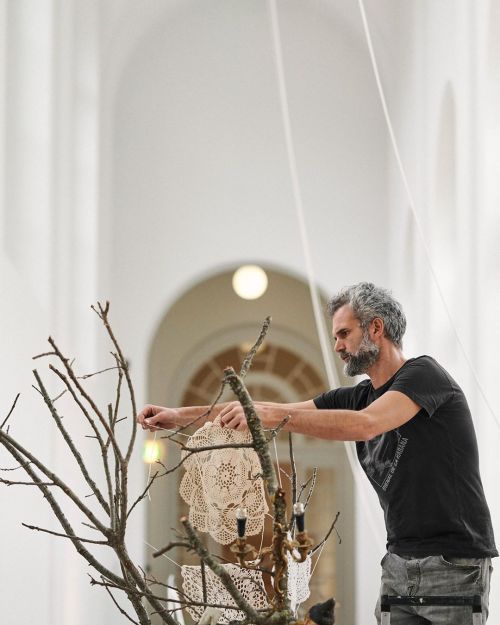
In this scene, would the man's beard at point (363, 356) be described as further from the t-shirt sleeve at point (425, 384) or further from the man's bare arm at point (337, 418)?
the man's bare arm at point (337, 418)

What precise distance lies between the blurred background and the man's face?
2775mm

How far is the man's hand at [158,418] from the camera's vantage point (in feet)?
8.56

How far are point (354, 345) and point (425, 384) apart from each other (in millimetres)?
241

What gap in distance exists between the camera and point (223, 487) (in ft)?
8.56

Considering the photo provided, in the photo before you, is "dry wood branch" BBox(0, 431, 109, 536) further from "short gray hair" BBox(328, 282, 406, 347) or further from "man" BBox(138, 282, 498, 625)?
"short gray hair" BBox(328, 282, 406, 347)

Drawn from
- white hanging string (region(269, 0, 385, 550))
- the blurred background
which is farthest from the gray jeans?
the blurred background

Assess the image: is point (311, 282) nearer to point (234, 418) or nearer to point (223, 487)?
point (223, 487)

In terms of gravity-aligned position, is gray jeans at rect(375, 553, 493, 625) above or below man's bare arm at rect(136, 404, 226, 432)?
below

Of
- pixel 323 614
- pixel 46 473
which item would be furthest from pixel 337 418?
pixel 323 614

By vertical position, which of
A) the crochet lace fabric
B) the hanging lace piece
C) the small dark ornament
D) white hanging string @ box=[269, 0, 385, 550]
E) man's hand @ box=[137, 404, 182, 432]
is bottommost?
the small dark ornament

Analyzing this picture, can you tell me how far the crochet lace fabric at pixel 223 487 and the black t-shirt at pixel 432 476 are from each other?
0.33 m

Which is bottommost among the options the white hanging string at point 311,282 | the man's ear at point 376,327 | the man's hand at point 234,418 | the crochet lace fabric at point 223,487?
the crochet lace fabric at point 223,487

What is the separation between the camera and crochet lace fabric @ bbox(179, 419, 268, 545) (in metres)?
2.60

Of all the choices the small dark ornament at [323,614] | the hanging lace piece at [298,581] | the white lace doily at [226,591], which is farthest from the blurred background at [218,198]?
the small dark ornament at [323,614]
